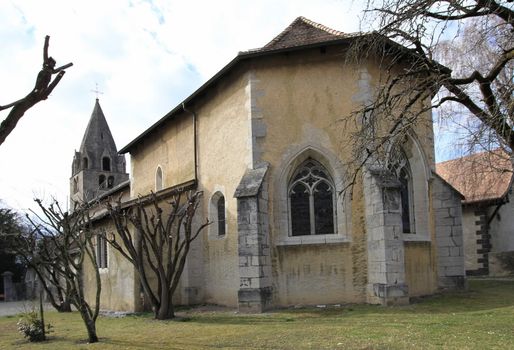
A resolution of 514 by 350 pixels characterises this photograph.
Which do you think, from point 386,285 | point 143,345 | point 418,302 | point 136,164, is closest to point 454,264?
point 418,302

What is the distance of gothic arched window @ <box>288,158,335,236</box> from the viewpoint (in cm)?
1475

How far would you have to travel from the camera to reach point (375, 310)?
40.9 feet

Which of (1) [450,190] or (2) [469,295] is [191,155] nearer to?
(1) [450,190]

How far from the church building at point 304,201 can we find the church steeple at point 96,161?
33.6 metres

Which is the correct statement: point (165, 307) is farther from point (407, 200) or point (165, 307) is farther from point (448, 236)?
point (448, 236)

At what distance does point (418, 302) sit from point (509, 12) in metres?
8.29

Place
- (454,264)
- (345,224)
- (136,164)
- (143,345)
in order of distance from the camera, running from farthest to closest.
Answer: (136,164)
(454,264)
(345,224)
(143,345)

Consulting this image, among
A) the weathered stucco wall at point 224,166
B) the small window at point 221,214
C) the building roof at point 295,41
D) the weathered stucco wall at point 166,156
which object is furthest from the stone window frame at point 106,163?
the small window at point 221,214

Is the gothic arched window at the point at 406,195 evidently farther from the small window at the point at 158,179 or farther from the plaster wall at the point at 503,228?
the plaster wall at the point at 503,228

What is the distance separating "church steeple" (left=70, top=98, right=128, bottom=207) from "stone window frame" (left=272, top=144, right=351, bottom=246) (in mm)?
35915

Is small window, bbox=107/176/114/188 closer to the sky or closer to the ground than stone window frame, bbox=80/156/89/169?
closer to the ground

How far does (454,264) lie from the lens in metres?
16.1

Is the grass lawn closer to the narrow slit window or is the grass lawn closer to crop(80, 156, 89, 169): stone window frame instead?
the narrow slit window

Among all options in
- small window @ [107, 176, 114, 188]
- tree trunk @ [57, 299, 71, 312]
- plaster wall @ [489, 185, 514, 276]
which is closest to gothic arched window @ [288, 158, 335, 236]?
tree trunk @ [57, 299, 71, 312]
